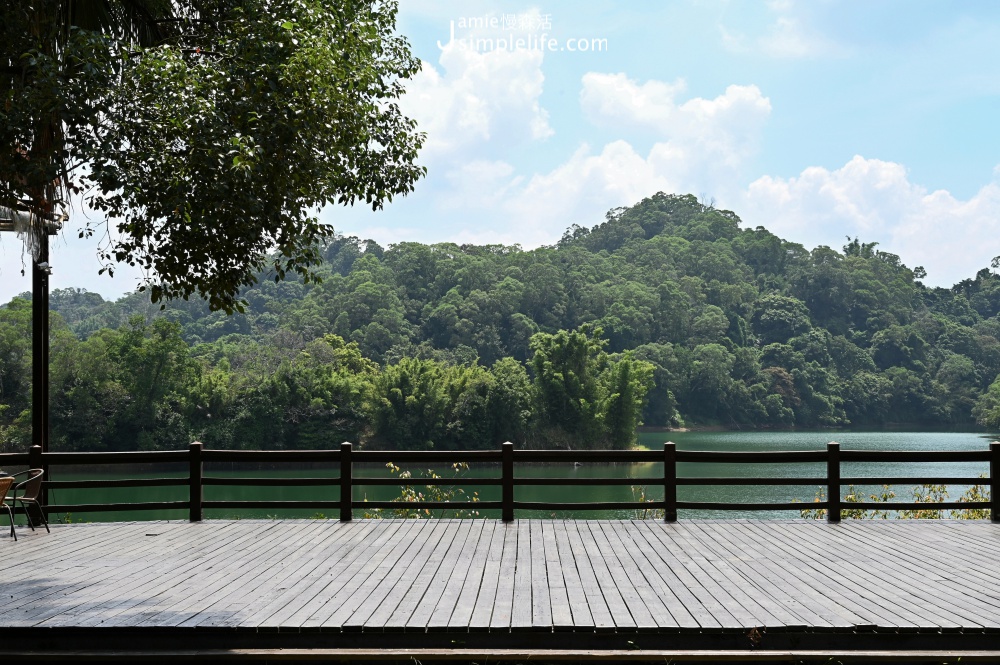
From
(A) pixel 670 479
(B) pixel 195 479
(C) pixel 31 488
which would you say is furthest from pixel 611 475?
(C) pixel 31 488

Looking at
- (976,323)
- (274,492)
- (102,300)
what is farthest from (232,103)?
(102,300)

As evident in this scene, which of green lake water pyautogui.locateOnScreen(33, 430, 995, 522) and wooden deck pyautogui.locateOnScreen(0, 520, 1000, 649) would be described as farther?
green lake water pyautogui.locateOnScreen(33, 430, 995, 522)

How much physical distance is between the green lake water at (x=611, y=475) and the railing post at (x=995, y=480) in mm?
10570

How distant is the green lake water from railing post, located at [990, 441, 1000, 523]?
10.6 m

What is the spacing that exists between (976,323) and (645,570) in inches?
4257

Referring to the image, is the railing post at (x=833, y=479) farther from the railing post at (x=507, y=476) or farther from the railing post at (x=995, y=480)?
the railing post at (x=507, y=476)

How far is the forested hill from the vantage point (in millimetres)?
85188

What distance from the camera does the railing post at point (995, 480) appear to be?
10641mm

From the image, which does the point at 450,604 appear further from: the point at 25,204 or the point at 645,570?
the point at 25,204

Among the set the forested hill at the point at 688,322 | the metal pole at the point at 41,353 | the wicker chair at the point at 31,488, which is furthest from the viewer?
the forested hill at the point at 688,322

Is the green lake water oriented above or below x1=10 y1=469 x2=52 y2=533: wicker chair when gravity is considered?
below

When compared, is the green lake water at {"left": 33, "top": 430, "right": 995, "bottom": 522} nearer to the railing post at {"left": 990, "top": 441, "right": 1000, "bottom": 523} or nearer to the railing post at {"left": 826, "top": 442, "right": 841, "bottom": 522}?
the railing post at {"left": 826, "top": 442, "right": 841, "bottom": 522}

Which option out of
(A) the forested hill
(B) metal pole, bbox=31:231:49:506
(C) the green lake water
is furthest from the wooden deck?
(A) the forested hill

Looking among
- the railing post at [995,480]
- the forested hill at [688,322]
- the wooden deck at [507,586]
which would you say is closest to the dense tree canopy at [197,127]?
the wooden deck at [507,586]
